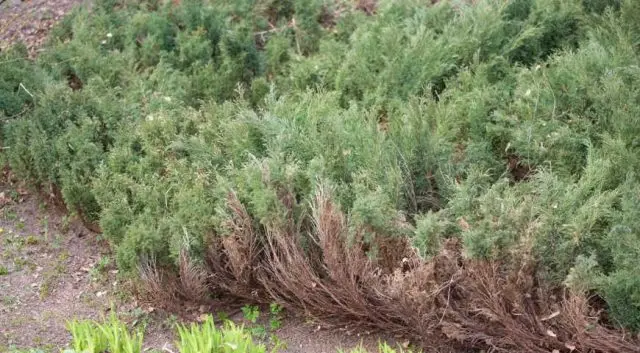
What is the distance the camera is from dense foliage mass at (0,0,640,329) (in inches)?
167

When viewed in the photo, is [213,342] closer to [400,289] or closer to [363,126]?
[400,289]

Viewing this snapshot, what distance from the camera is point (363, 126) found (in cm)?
502

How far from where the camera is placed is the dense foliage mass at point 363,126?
167 inches

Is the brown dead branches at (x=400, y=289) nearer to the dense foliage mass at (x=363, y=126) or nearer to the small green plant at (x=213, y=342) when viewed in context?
the dense foliage mass at (x=363, y=126)

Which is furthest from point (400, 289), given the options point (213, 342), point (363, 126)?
point (363, 126)

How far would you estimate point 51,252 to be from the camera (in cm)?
555

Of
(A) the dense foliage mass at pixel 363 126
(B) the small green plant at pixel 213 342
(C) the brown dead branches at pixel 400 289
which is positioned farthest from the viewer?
(A) the dense foliage mass at pixel 363 126

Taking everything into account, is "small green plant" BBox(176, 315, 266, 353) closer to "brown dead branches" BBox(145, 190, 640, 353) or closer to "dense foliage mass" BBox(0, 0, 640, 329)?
"brown dead branches" BBox(145, 190, 640, 353)

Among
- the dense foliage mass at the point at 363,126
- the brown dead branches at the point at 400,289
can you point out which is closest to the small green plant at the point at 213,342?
the brown dead branches at the point at 400,289

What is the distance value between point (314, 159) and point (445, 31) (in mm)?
2290

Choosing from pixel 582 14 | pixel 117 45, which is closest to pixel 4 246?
pixel 117 45

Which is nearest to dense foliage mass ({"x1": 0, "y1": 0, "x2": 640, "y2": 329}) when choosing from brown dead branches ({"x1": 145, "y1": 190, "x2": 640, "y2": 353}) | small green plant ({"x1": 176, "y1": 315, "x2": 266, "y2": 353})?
brown dead branches ({"x1": 145, "y1": 190, "x2": 640, "y2": 353})

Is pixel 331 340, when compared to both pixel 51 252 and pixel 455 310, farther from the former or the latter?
pixel 51 252

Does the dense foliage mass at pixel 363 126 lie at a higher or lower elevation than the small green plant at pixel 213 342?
higher
